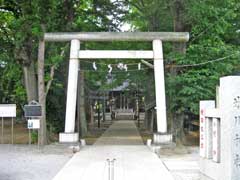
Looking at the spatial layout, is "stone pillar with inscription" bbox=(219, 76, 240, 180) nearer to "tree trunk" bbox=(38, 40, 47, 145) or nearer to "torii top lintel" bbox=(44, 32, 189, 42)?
"torii top lintel" bbox=(44, 32, 189, 42)

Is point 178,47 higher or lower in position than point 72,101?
higher

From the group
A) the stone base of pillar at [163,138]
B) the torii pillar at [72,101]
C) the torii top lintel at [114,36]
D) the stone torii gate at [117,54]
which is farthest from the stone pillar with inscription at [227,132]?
the torii top lintel at [114,36]

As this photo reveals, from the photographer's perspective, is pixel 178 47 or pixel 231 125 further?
pixel 178 47

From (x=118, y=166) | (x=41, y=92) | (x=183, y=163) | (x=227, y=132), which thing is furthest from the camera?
(x=41, y=92)

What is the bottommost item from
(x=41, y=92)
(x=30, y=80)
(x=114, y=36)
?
(x=41, y=92)

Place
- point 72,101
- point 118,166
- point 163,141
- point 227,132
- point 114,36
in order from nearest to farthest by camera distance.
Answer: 1. point 227,132
2. point 118,166
3. point 163,141
4. point 72,101
5. point 114,36

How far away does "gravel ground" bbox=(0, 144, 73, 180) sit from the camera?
15.1m

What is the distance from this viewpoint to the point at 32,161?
61.5ft

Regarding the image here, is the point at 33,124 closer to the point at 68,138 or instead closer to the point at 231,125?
the point at 68,138

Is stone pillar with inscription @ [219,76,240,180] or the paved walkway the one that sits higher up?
stone pillar with inscription @ [219,76,240,180]

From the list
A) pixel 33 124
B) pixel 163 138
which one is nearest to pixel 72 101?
pixel 33 124

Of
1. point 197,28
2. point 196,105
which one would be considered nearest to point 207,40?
point 197,28

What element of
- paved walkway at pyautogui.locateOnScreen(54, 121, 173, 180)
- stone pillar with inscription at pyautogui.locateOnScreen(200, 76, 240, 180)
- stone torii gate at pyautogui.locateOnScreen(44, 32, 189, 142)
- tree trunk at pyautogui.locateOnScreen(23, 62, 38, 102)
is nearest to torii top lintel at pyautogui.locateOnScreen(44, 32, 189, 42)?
stone torii gate at pyautogui.locateOnScreen(44, 32, 189, 142)

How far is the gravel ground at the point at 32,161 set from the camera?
15.1 m
